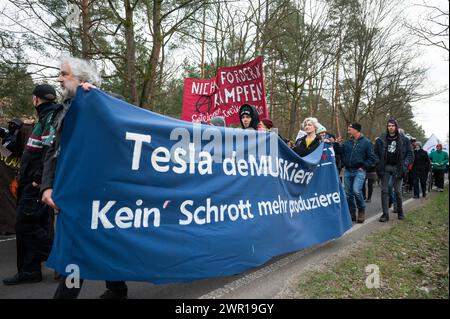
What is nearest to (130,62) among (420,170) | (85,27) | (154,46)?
(154,46)

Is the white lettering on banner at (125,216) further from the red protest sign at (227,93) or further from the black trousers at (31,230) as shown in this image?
the red protest sign at (227,93)

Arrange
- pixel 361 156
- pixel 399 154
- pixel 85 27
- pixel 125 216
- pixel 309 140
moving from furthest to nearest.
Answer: pixel 85 27, pixel 399 154, pixel 361 156, pixel 309 140, pixel 125 216

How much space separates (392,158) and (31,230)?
6.57 meters

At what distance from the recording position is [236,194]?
3.52 metres

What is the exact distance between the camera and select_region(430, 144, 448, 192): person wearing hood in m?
14.7

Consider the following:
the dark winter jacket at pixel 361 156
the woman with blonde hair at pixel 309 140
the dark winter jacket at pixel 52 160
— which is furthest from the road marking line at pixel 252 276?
the dark winter jacket at pixel 361 156

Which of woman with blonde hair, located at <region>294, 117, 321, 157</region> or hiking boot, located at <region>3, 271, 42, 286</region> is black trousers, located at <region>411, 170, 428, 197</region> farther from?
hiking boot, located at <region>3, 271, 42, 286</region>

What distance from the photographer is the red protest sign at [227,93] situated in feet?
25.7

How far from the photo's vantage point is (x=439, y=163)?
1477 cm

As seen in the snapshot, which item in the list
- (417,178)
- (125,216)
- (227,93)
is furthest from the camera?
(417,178)

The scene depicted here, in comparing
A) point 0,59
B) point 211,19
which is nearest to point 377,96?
point 211,19

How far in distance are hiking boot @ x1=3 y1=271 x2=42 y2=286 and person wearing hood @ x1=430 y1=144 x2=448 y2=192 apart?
15546 millimetres

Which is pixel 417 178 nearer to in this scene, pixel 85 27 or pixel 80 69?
pixel 85 27

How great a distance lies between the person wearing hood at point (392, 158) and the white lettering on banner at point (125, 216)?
5.72m
